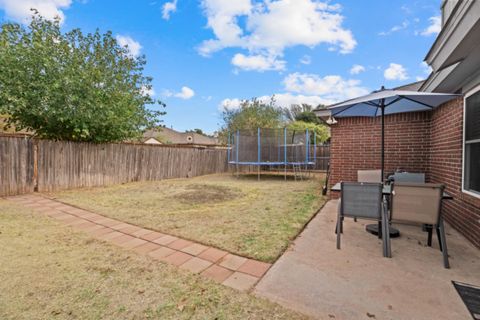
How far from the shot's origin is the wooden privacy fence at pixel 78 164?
5.66 m

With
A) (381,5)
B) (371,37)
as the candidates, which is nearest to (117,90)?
(381,5)

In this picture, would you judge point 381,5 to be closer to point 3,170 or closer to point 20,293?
point 20,293

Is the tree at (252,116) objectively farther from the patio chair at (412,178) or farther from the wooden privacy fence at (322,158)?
the patio chair at (412,178)

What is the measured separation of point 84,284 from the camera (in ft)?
6.27

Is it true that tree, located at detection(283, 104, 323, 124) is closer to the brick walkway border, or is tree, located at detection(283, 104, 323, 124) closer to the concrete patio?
the concrete patio

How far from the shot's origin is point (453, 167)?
335 cm

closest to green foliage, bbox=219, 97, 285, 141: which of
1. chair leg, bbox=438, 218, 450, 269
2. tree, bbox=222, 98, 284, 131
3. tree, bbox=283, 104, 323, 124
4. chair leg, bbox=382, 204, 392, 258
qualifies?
tree, bbox=222, 98, 284, 131

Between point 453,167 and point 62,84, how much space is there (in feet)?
28.7

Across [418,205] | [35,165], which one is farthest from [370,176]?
[35,165]

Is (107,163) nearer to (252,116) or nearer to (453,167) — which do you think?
(453,167)

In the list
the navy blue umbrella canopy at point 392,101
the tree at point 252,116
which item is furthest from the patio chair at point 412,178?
the tree at point 252,116

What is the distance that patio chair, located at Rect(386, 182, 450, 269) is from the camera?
7.83ft

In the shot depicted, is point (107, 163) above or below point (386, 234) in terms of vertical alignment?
above

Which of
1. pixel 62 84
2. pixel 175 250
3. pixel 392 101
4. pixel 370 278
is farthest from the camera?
pixel 62 84
